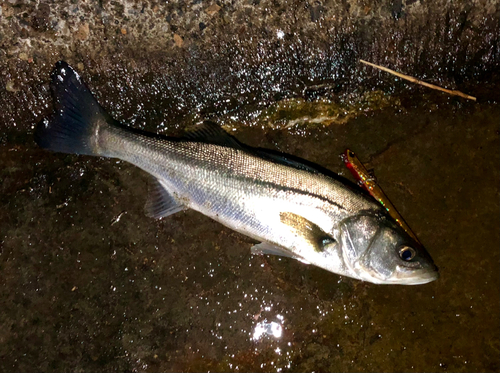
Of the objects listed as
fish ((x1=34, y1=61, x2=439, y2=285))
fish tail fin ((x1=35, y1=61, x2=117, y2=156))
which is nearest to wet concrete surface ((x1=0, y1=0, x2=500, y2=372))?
fish tail fin ((x1=35, y1=61, x2=117, y2=156))

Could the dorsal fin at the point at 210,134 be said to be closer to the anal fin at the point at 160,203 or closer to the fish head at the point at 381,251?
the anal fin at the point at 160,203

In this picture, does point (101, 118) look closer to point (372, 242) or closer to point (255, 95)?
point (255, 95)

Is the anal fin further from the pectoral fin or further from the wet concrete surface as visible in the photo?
the pectoral fin

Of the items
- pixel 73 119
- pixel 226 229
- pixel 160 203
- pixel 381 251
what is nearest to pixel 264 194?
pixel 226 229

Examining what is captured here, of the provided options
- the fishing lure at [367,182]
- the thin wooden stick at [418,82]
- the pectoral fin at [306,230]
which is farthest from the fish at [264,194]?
the thin wooden stick at [418,82]

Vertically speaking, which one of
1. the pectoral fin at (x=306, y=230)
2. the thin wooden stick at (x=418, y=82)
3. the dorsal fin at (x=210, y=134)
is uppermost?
the thin wooden stick at (x=418, y=82)

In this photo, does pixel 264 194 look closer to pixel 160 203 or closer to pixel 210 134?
pixel 210 134
